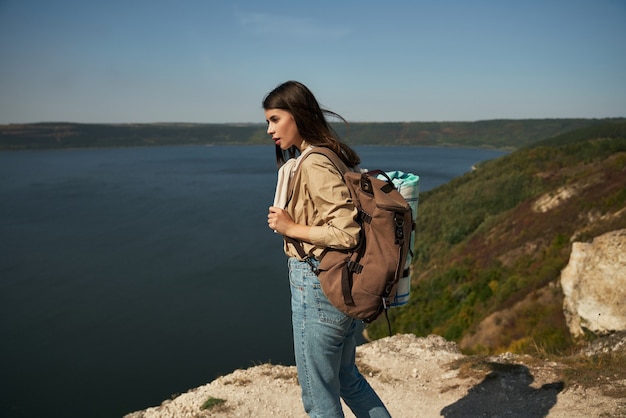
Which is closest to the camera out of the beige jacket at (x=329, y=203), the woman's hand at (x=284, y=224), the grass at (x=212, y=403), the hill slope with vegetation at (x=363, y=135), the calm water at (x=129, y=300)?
the beige jacket at (x=329, y=203)

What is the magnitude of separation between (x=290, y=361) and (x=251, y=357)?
2.28m

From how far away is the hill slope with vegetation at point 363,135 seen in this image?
496 ft

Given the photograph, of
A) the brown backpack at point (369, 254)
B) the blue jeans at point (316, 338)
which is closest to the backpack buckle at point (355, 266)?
the brown backpack at point (369, 254)

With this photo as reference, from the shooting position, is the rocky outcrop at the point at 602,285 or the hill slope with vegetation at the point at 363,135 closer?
the rocky outcrop at the point at 602,285

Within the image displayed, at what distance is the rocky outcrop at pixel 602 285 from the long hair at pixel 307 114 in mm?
8343

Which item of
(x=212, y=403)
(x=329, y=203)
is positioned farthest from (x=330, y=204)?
(x=212, y=403)

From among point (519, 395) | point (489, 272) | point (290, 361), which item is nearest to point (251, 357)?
point (290, 361)

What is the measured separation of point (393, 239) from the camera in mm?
1747

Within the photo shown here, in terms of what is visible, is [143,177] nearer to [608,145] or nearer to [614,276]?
[608,145]

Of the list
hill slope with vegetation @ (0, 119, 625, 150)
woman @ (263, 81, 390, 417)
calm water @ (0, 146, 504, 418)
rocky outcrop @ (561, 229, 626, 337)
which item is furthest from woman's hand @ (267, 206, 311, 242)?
hill slope with vegetation @ (0, 119, 625, 150)

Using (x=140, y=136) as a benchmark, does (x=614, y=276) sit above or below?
below

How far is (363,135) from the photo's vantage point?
192 meters

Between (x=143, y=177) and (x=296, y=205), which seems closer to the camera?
(x=296, y=205)

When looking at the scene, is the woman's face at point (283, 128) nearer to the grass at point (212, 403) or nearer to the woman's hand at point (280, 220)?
the woman's hand at point (280, 220)
